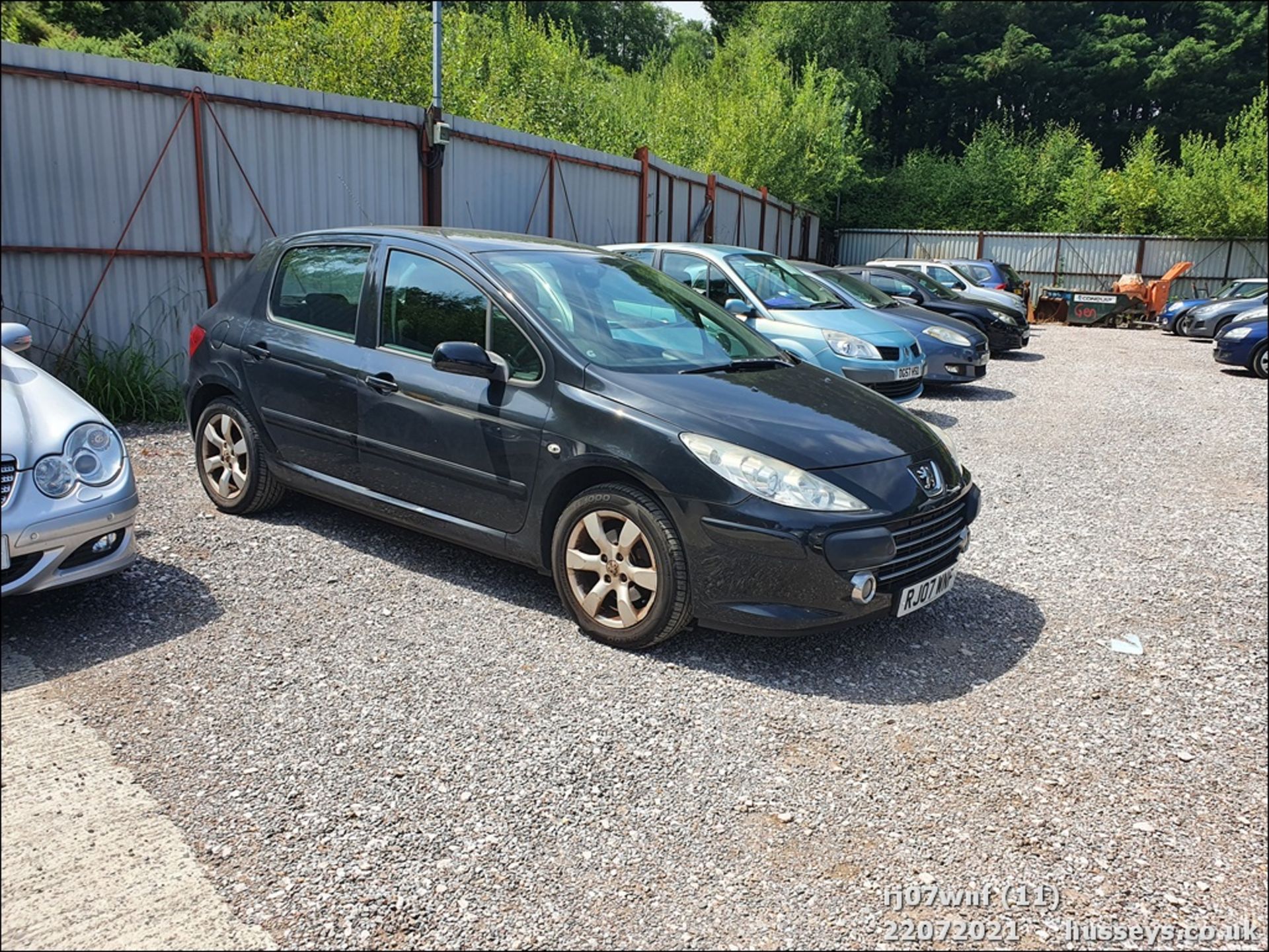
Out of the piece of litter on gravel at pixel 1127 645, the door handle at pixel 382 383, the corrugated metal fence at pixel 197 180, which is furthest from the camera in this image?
the corrugated metal fence at pixel 197 180

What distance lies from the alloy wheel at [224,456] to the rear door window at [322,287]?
0.66 m

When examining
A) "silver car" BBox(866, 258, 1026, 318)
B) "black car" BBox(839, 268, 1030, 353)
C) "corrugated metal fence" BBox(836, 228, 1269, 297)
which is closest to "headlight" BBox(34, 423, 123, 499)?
"black car" BBox(839, 268, 1030, 353)

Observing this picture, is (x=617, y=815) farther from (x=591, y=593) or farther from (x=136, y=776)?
(x=136, y=776)

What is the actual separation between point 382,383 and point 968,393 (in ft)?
27.5

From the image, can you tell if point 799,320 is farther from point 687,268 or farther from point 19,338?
point 19,338

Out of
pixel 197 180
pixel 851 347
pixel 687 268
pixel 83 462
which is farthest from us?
pixel 687 268

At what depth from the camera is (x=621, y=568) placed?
3.82 m

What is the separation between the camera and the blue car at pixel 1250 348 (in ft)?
4.86

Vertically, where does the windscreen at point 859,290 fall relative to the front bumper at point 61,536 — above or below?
below

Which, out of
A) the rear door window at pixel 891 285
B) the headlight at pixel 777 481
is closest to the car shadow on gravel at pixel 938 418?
the rear door window at pixel 891 285

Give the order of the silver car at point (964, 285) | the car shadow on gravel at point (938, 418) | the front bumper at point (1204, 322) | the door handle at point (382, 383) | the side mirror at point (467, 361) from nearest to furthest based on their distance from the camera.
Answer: the side mirror at point (467, 361), the door handle at point (382, 383), the car shadow on gravel at point (938, 418), the front bumper at point (1204, 322), the silver car at point (964, 285)

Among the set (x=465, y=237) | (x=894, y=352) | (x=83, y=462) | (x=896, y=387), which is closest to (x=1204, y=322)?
(x=894, y=352)

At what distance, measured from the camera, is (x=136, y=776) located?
1098 millimetres

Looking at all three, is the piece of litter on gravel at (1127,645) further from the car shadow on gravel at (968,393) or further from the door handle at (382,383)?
the car shadow on gravel at (968,393)
